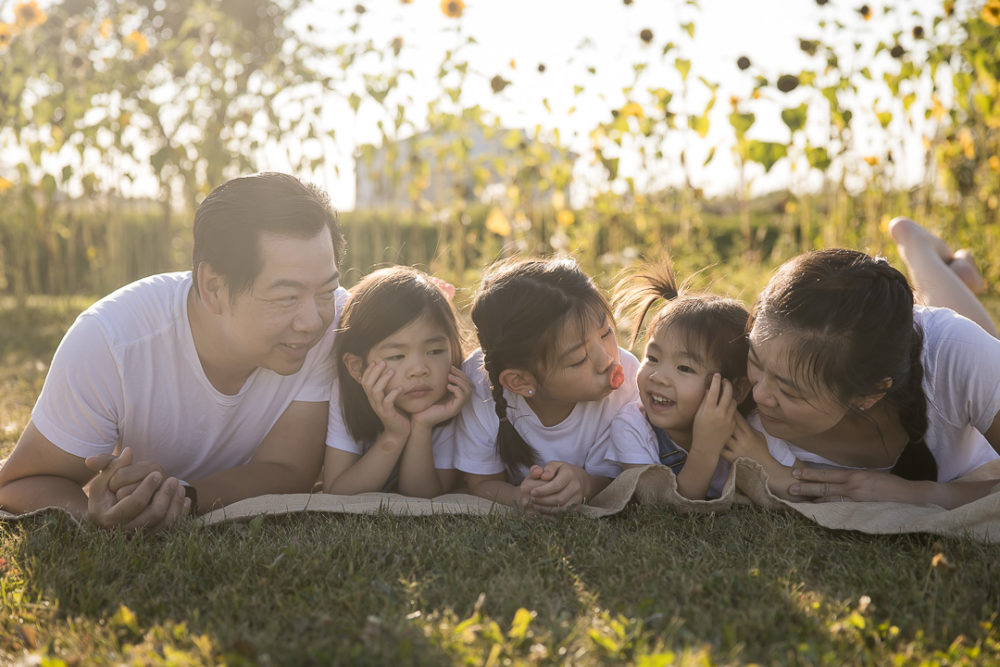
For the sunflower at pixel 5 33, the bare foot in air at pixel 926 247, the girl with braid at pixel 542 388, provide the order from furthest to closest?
the sunflower at pixel 5 33 → the bare foot in air at pixel 926 247 → the girl with braid at pixel 542 388

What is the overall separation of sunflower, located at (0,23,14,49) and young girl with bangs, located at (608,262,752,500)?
17.8ft

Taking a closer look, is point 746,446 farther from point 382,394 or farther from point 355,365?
point 355,365

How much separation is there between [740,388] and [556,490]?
0.73 meters

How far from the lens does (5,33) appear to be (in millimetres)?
6211

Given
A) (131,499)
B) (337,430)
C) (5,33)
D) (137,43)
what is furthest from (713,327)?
(5,33)

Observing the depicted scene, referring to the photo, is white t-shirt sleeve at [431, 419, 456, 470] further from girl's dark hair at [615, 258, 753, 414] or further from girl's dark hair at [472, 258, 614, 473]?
girl's dark hair at [615, 258, 753, 414]

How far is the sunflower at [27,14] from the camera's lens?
5953 mm

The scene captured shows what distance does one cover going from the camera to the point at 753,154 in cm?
522

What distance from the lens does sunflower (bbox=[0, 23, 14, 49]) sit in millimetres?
6188

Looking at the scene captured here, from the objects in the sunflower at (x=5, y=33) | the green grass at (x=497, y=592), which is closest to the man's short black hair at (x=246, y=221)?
the green grass at (x=497, y=592)

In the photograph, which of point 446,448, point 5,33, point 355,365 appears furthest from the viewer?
point 5,33

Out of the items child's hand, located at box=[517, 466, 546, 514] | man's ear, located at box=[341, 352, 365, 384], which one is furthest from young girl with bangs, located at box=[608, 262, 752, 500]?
man's ear, located at box=[341, 352, 365, 384]

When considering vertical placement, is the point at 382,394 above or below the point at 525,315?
below

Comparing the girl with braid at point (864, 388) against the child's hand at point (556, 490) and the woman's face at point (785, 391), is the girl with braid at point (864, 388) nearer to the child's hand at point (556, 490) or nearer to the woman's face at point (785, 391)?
the woman's face at point (785, 391)
